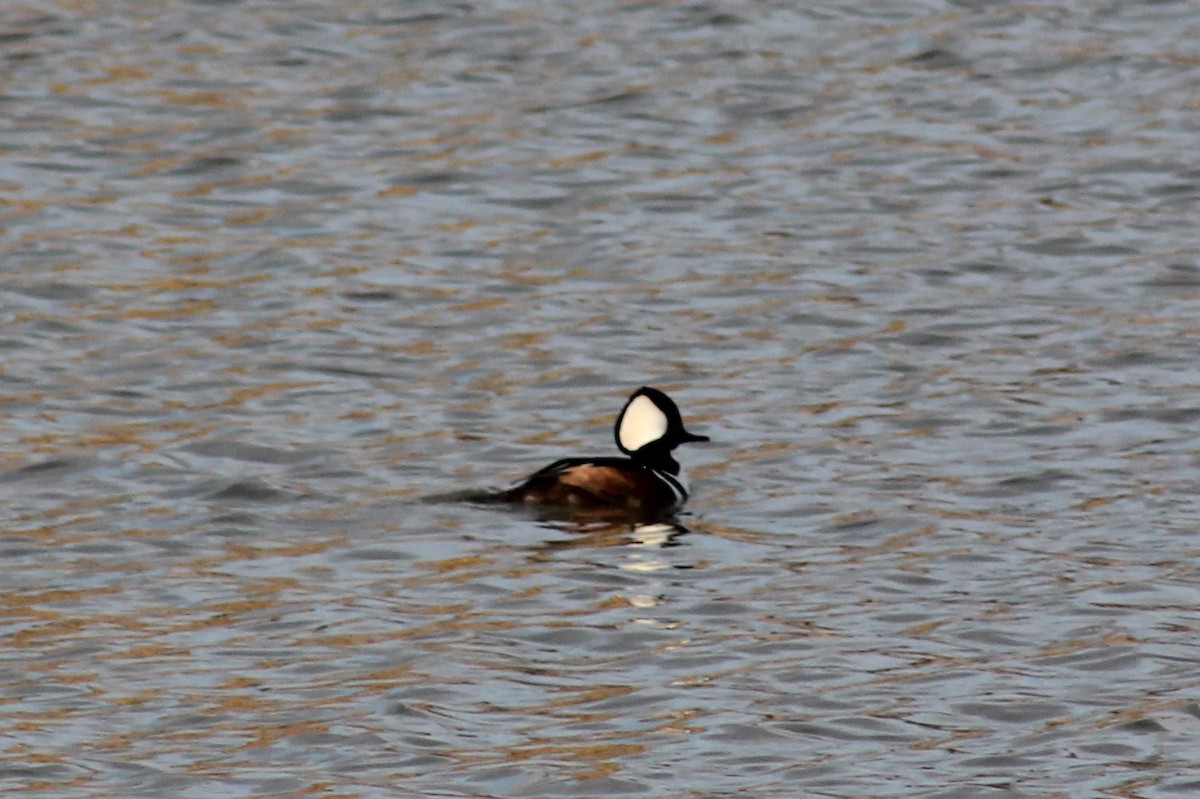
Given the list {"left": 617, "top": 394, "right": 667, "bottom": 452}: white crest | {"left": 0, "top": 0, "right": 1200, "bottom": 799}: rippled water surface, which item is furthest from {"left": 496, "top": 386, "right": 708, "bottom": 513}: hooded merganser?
{"left": 0, "top": 0, "right": 1200, "bottom": 799}: rippled water surface

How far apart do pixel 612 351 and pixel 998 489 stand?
3.40 m

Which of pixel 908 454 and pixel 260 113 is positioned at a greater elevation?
pixel 260 113

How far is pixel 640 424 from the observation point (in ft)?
41.0

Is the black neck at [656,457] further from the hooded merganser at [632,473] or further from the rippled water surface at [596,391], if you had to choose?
the rippled water surface at [596,391]

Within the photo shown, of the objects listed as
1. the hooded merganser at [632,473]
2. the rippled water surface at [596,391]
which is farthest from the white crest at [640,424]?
the rippled water surface at [596,391]

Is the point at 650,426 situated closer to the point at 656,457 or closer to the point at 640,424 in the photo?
the point at 640,424

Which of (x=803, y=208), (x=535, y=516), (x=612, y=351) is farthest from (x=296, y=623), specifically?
(x=803, y=208)

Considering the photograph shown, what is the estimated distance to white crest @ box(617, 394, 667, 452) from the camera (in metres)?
12.4

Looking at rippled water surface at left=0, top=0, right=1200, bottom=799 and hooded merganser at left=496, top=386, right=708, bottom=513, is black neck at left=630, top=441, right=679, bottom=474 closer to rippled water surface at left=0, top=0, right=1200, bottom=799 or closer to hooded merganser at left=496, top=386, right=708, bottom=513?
hooded merganser at left=496, top=386, right=708, bottom=513

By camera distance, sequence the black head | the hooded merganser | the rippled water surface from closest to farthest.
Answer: the rippled water surface < the hooded merganser < the black head

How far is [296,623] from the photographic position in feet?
31.8

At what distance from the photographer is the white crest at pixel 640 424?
12.4 meters

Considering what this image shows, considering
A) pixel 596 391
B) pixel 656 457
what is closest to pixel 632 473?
pixel 656 457

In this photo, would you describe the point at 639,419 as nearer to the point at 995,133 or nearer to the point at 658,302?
the point at 658,302
